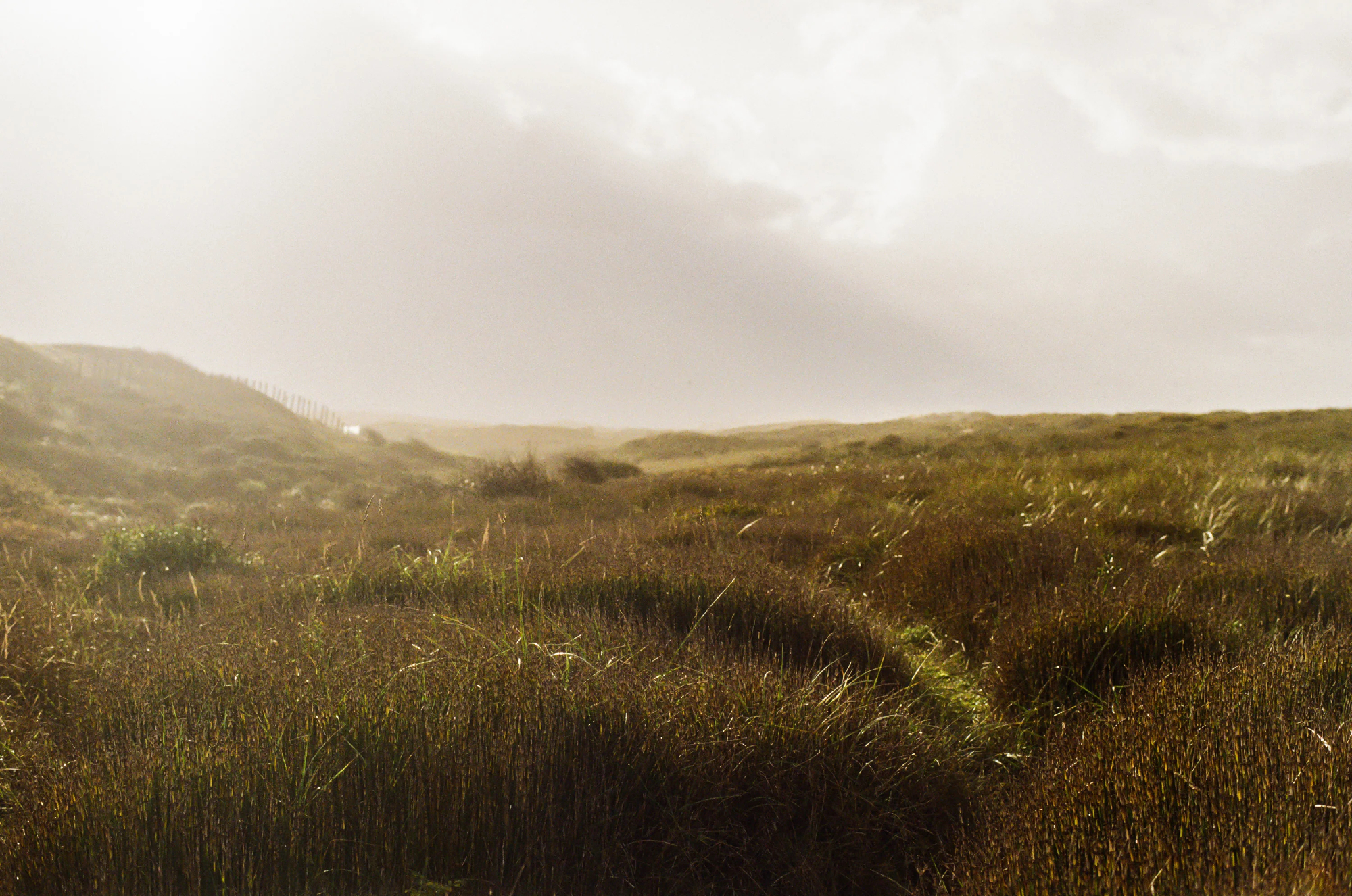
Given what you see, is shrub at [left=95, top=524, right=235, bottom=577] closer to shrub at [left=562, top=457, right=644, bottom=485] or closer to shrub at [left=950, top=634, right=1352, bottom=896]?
shrub at [left=950, top=634, right=1352, bottom=896]

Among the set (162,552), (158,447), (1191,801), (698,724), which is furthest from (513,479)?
(158,447)

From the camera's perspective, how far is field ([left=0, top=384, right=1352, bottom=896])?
1.90 meters

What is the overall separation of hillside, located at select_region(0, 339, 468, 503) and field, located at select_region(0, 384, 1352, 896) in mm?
15647

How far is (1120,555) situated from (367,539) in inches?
288

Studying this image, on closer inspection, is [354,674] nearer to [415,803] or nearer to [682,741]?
[415,803]

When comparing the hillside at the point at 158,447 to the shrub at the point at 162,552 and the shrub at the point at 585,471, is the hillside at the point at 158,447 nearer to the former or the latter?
the shrub at the point at 585,471

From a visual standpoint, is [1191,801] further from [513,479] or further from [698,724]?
[513,479]

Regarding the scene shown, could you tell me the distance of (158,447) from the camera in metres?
24.9

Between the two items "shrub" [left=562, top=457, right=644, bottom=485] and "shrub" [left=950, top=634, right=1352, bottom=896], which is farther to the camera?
"shrub" [left=562, top=457, right=644, bottom=485]

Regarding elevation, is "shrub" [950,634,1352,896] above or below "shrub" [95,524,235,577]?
above

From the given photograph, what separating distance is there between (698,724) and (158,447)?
28.6 metres

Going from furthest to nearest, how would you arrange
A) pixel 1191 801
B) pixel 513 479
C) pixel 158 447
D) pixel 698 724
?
pixel 158 447 → pixel 513 479 → pixel 698 724 → pixel 1191 801

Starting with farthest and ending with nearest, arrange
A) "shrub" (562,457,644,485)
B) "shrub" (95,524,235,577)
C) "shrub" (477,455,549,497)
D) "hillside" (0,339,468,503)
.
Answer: "hillside" (0,339,468,503)
"shrub" (562,457,644,485)
"shrub" (477,455,549,497)
"shrub" (95,524,235,577)

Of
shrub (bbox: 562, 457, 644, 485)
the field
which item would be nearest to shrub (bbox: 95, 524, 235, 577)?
the field
